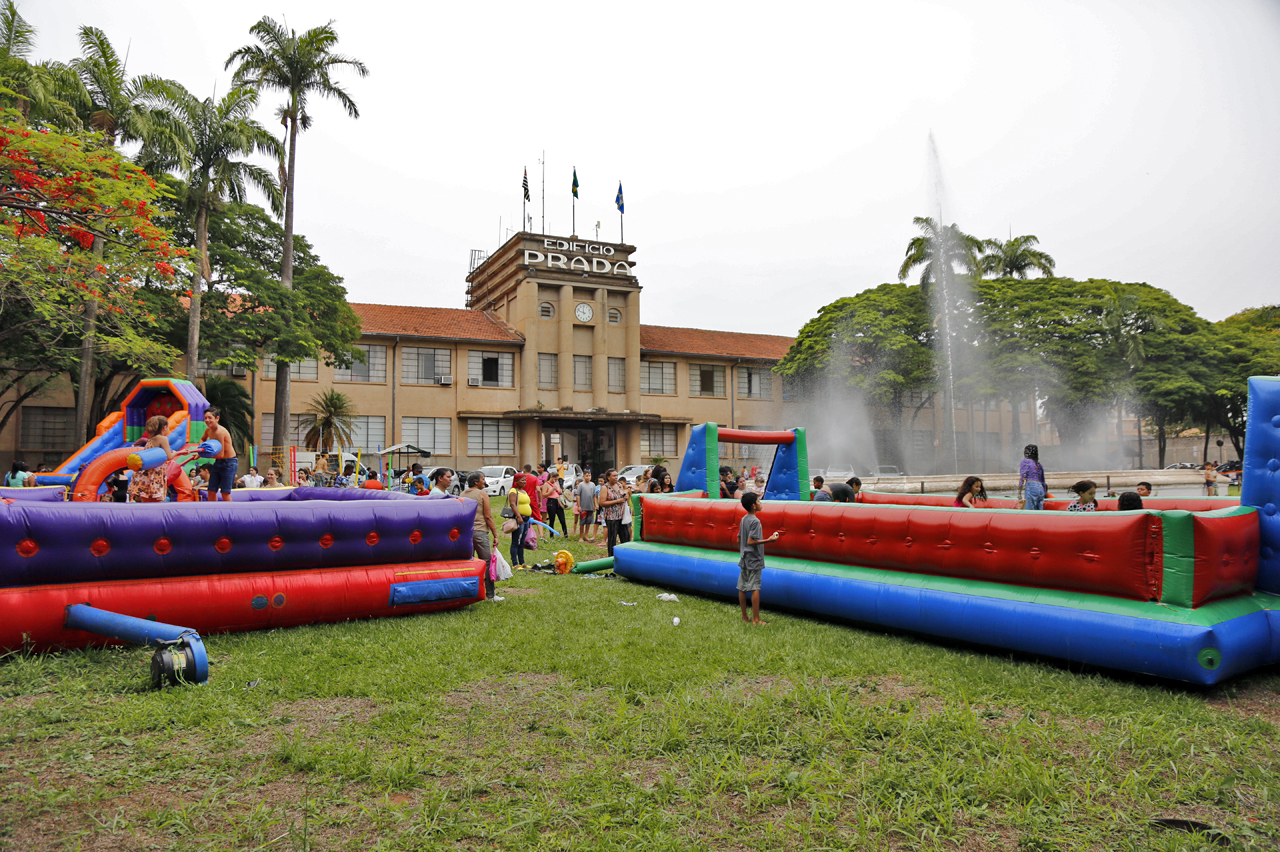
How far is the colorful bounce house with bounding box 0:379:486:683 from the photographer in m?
6.23

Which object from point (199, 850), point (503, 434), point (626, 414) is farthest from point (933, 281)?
point (199, 850)

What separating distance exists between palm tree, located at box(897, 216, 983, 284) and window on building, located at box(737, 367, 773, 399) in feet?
31.5

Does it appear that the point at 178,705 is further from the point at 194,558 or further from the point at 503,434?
the point at 503,434

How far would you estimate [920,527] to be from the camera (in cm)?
762

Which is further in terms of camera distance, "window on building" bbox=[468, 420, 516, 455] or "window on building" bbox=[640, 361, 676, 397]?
"window on building" bbox=[640, 361, 676, 397]

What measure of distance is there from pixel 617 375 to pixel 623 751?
35987 millimetres

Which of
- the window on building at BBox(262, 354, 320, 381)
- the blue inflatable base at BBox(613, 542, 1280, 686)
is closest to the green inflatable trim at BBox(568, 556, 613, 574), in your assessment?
the blue inflatable base at BBox(613, 542, 1280, 686)

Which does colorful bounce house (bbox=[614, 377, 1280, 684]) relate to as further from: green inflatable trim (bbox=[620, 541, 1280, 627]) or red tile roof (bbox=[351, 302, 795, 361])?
red tile roof (bbox=[351, 302, 795, 361])

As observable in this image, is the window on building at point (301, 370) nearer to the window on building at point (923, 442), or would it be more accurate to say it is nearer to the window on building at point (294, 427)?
the window on building at point (294, 427)

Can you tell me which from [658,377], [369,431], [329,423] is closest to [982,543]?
[329,423]

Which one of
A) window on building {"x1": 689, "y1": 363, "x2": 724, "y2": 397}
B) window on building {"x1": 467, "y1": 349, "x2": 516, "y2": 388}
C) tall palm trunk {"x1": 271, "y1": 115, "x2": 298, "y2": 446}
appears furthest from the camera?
window on building {"x1": 689, "y1": 363, "x2": 724, "y2": 397}

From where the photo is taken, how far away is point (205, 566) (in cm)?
724

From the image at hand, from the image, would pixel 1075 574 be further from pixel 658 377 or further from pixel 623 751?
pixel 658 377

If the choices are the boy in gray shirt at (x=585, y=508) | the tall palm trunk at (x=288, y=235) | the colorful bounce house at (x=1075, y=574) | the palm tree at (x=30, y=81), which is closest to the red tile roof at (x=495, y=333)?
the tall palm trunk at (x=288, y=235)
